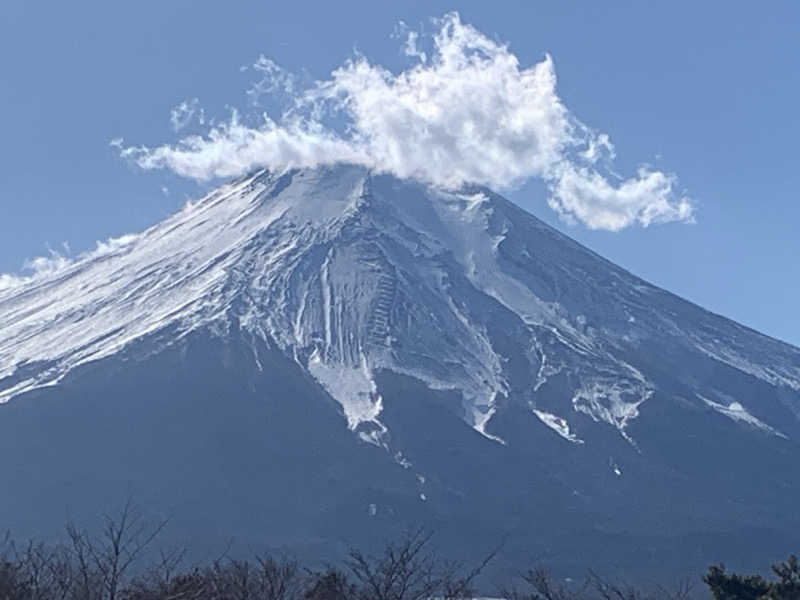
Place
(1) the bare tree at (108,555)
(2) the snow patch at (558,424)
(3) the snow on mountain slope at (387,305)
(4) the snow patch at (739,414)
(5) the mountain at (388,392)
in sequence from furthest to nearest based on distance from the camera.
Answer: (4) the snow patch at (739,414) → (3) the snow on mountain slope at (387,305) → (2) the snow patch at (558,424) → (5) the mountain at (388,392) → (1) the bare tree at (108,555)

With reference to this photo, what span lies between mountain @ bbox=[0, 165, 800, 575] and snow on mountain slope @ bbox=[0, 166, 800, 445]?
0.27 m

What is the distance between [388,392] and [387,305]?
14460 millimetres

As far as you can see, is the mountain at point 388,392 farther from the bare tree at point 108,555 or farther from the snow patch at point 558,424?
the bare tree at point 108,555

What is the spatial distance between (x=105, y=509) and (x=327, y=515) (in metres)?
11.6

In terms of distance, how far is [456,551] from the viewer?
6681 centimetres

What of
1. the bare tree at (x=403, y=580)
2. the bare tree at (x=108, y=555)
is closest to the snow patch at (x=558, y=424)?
the bare tree at (x=108, y=555)

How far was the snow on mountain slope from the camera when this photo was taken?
91.1 metres

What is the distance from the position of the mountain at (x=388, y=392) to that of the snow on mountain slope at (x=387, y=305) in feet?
0.89

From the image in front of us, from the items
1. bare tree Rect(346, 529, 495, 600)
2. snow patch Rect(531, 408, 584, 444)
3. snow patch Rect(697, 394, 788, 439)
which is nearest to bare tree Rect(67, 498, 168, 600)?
bare tree Rect(346, 529, 495, 600)

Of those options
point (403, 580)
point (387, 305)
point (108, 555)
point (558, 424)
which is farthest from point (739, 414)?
point (403, 580)

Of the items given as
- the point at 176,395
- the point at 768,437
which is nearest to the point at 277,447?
the point at 176,395

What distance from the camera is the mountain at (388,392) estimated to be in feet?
236

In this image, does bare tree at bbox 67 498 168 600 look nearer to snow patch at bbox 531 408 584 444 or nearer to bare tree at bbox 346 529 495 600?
bare tree at bbox 346 529 495 600

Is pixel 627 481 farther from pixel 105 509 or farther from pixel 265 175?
pixel 265 175
